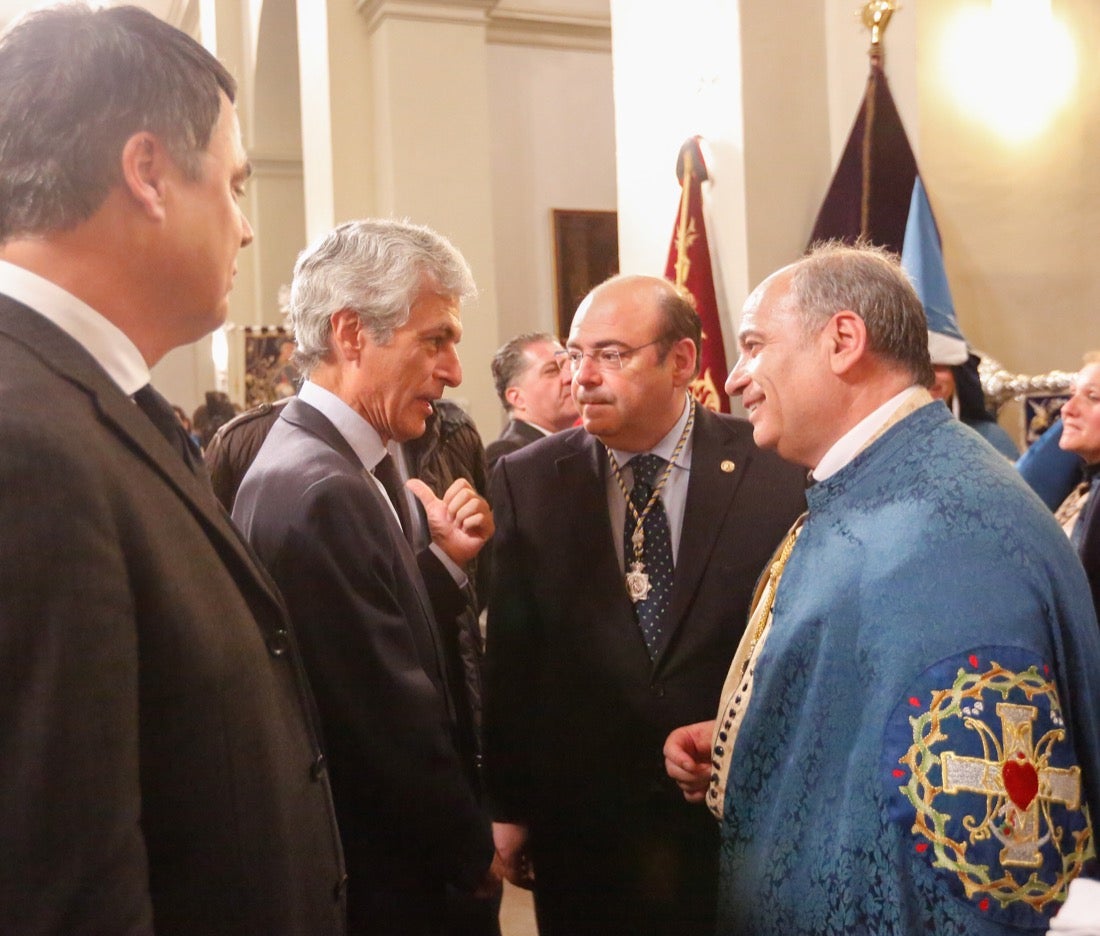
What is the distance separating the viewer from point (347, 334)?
2039mm

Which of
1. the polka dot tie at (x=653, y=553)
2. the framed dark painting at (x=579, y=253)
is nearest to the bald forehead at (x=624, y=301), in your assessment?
the polka dot tie at (x=653, y=553)

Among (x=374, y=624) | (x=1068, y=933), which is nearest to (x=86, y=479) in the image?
(x=374, y=624)

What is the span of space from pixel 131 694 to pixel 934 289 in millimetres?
3033

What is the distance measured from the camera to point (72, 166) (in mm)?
1188

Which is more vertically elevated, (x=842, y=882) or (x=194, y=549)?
(x=194, y=549)

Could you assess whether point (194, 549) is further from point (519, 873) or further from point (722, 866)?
point (519, 873)

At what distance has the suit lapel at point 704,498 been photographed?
235 cm

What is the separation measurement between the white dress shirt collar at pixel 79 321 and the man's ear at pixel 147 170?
127 millimetres

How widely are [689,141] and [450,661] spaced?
7.77 feet

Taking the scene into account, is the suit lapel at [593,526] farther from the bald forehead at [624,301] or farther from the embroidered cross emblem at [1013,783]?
the embroidered cross emblem at [1013,783]

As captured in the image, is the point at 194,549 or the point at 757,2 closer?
the point at 194,549

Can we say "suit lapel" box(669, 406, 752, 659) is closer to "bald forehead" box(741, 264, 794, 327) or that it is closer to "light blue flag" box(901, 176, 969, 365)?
"bald forehead" box(741, 264, 794, 327)

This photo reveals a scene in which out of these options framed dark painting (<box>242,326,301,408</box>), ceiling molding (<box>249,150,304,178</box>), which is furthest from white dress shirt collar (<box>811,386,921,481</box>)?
ceiling molding (<box>249,150,304,178</box>)

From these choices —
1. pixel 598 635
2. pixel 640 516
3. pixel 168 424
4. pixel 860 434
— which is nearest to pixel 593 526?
pixel 640 516
